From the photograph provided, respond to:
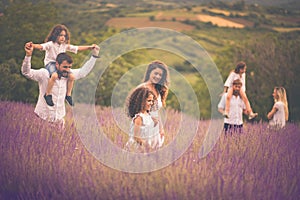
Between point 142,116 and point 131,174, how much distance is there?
1009 millimetres

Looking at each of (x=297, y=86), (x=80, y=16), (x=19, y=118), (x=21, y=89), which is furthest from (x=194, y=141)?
(x=80, y=16)

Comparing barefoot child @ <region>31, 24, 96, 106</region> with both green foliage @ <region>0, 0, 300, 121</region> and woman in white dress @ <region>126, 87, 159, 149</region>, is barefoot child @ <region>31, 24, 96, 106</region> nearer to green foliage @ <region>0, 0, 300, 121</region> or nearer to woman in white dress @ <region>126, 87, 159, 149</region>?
woman in white dress @ <region>126, 87, 159, 149</region>

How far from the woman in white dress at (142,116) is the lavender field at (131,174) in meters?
0.19

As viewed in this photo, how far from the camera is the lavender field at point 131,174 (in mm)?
3129

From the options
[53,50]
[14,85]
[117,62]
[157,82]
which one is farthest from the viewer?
[117,62]

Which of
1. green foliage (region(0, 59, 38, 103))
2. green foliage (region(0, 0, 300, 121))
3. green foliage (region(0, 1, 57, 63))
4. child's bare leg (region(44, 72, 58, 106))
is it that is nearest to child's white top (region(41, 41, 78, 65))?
child's bare leg (region(44, 72, 58, 106))

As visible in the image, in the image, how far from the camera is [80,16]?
55.7 feet

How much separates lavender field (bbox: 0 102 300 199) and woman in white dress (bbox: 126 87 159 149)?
19cm

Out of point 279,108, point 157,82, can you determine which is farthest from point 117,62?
point 157,82

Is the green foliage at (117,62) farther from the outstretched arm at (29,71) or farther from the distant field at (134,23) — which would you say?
the distant field at (134,23)

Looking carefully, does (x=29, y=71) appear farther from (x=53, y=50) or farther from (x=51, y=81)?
(x=53, y=50)

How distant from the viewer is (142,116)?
421 centimetres

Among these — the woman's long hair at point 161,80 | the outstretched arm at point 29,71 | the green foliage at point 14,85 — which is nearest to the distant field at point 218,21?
the green foliage at point 14,85

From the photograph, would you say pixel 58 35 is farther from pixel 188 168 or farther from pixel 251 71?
pixel 251 71
